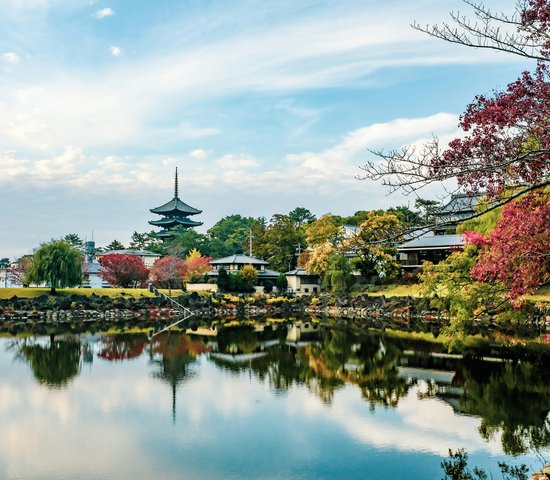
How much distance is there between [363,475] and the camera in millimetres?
7625

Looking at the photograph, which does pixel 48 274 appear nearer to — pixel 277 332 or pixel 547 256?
pixel 277 332

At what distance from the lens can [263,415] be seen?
10.6m

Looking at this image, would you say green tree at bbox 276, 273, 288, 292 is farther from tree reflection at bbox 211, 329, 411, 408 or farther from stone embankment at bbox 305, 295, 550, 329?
tree reflection at bbox 211, 329, 411, 408

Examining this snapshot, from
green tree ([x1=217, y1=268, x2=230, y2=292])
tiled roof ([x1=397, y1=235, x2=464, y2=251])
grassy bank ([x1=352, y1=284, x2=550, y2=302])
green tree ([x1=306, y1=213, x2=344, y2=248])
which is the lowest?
grassy bank ([x1=352, y1=284, x2=550, y2=302])

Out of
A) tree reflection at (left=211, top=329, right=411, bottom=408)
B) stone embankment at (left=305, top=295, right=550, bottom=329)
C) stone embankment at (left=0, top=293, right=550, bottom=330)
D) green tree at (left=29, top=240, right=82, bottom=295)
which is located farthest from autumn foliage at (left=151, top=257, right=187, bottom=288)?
tree reflection at (left=211, top=329, right=411, bottom=408)

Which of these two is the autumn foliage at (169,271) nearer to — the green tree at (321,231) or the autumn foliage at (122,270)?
the autumn foliage at (122,270)

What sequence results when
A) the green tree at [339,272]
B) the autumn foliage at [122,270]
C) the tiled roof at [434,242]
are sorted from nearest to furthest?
the tiled roof at [434,242], the green tree at [339,272], the autumn foliage at [122,270]

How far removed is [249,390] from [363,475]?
5638 mm

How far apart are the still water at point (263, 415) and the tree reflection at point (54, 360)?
0.10 metres

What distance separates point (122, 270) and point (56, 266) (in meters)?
9.29

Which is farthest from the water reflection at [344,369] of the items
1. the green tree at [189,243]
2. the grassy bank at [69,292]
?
the green tree at [189,243]

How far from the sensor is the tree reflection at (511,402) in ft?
29.4

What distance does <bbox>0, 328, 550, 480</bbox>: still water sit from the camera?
316 inches

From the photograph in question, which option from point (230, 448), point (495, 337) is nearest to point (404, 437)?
point (230, 448)
